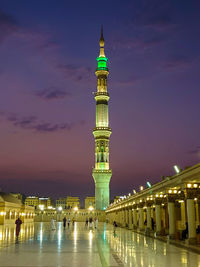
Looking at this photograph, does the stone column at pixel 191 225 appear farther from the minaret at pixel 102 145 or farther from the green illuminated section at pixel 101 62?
the green illuminated section at pixel 101 62

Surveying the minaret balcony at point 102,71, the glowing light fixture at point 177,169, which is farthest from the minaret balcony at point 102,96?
the glowing light fixture at point 177,169

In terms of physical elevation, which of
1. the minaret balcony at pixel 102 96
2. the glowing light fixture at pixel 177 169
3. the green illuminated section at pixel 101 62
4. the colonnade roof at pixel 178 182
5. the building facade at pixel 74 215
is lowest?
the building facade at pixel 74 215

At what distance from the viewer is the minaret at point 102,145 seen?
9862 centimetres

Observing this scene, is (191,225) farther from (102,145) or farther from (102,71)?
(102,71)

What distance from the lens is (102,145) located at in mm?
100875

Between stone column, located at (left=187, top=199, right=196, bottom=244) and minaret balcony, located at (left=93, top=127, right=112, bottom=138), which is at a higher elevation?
minaret balcony, located at (left=93, top=127, right=112, bottom=138)

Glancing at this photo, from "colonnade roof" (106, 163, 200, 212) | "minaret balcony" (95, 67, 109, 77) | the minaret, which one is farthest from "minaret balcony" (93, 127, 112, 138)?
"colonnade roof" (106, 163, 200, 212)

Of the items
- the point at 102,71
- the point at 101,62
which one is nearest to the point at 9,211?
the point at 102,71

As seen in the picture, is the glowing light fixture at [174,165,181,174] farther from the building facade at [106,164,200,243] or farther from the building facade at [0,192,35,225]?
the building facade at [0,192,35,225]

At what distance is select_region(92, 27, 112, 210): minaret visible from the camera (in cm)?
9862

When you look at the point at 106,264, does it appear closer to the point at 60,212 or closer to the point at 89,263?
the point at 89,263

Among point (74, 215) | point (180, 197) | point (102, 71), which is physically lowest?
point (74, 215)

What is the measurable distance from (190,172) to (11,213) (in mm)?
41870

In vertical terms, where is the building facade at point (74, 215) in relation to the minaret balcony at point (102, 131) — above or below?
below
